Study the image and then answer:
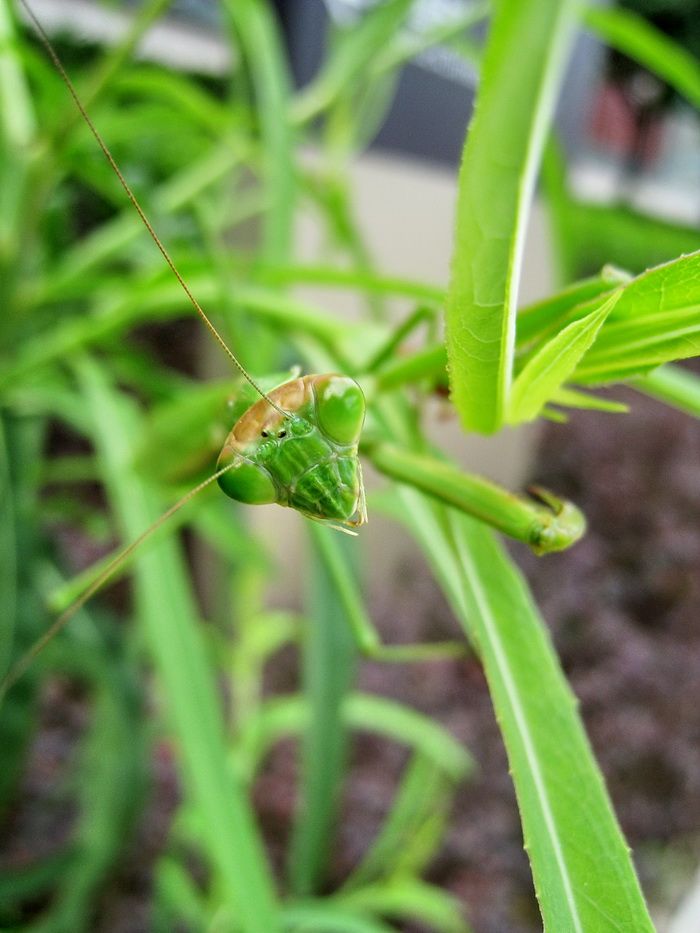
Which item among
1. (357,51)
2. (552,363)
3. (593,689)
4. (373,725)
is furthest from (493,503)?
(593,689)

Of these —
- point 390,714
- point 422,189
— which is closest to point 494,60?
point 390,714

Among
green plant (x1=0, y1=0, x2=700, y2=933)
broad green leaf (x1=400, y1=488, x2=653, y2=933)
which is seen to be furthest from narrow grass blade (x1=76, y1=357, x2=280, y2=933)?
broad green leaf (x1=400, y1=488, x2=653, y2=933)

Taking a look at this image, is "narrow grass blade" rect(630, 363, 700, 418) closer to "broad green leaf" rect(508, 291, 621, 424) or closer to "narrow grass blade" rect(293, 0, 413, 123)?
"broad green leaf" rect(508, 291, 621, 424)

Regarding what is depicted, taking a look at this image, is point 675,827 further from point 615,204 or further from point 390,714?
point 615,204

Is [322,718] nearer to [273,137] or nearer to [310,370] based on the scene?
[310,370]

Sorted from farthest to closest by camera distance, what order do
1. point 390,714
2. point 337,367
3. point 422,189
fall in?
point 422,189 → point 390,714 → point 337,367
